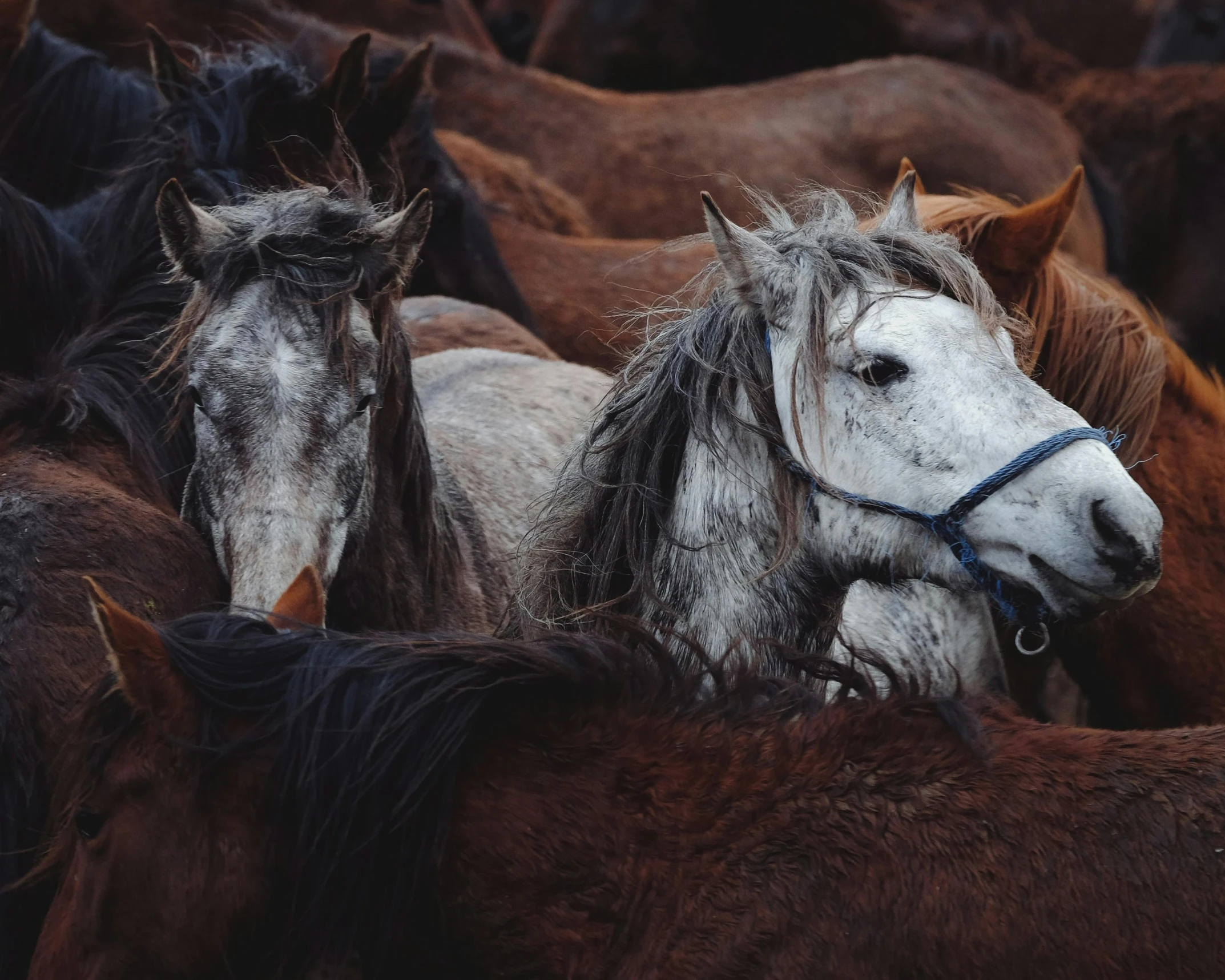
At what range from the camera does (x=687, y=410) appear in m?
2.25

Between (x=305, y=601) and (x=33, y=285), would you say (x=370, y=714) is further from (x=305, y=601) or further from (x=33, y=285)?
(x=33, y=285)

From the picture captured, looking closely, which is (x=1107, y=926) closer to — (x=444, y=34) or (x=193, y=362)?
(x=193, y=362)

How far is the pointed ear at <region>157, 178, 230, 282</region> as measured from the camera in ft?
7.91

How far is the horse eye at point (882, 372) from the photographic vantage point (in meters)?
1.99

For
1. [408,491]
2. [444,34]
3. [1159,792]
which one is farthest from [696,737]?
[444,34]

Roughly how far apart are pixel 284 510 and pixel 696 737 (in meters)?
0.95

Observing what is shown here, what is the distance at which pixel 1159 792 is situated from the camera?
152 centimetres

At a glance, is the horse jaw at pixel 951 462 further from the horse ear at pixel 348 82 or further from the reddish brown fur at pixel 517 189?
the reddish brown fur at pixel 517 189

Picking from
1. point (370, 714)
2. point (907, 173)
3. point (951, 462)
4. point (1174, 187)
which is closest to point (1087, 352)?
point (907, 173)

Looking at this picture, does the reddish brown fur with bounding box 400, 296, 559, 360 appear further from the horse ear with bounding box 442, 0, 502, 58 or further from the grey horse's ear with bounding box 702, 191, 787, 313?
the horse ear with bounding box 442, 0, 502, 58

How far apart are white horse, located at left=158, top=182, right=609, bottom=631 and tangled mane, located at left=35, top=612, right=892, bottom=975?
0.56 meters

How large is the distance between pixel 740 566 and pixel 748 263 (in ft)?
1.68

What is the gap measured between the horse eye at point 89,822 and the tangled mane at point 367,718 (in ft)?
0.07

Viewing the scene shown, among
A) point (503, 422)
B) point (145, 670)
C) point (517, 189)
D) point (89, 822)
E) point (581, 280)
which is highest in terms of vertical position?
point (145, 670)
